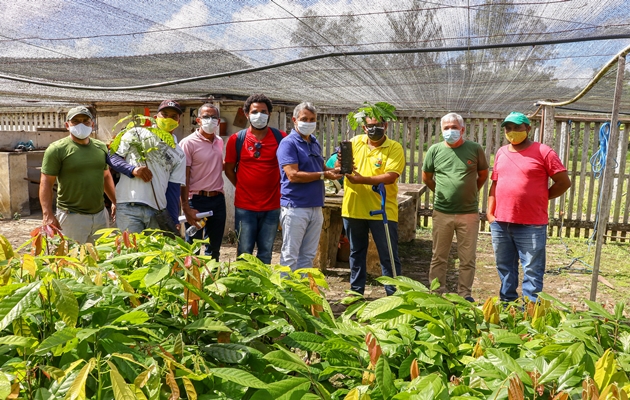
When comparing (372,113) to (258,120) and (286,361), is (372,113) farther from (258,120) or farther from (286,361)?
(286,361)

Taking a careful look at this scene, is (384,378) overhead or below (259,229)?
overhead

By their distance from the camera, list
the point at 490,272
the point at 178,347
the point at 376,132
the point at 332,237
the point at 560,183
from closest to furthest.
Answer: the point at 178,347 < the point at 560,183 < the point at 376,132 < the point at 332,237 < the point at 490,272

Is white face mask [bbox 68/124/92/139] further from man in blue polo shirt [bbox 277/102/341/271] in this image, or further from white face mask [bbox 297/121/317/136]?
white face mask [bbox 297/121/317/136]

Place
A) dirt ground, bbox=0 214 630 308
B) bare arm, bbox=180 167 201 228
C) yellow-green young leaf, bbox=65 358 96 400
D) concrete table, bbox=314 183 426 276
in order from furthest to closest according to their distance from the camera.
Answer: concrete table, bbox=314 183 426 276, dirt ground, bbox=0 214 630 308, bare arm, bbox=180 167 201 228, yellow-green young leaf, bbox=65 358 96 400

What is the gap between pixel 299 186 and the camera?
175 inches

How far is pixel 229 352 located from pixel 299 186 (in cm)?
325

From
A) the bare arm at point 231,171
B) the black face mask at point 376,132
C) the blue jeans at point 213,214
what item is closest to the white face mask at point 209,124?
the bare arm at point 231,171

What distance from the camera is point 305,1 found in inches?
131

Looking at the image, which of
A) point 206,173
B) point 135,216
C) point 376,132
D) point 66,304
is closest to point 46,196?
point 135,216

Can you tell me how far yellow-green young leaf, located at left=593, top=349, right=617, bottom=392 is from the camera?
3.85 ft

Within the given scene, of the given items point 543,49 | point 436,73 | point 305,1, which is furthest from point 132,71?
point 543,49

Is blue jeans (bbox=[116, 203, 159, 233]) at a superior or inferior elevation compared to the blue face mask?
inferior

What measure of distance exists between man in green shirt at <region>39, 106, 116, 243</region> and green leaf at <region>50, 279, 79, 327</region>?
11.1 feet

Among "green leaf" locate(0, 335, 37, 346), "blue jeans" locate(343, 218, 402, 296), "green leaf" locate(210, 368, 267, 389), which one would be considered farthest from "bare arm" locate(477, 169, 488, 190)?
"green leaf" locate(0, 335, 37, 346)
